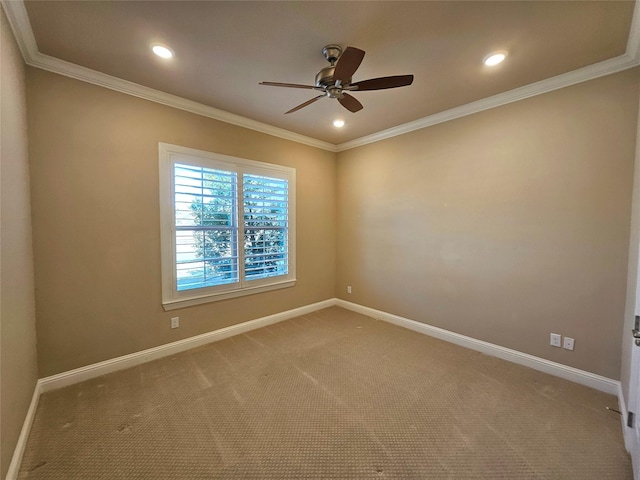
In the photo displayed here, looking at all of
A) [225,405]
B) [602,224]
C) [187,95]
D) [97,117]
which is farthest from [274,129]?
[602,224]

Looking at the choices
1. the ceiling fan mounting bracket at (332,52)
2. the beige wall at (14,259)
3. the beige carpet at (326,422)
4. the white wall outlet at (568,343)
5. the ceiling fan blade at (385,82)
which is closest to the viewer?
the beige wall at (14,259)

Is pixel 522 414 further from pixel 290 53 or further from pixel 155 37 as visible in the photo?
pixel 155 37

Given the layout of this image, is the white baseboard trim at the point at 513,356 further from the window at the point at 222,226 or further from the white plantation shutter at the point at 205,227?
the white plantation shutter at the point at 205,227

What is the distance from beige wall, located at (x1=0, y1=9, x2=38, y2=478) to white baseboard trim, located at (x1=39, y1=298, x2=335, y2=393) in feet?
0.80

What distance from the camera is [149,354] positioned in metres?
2.74

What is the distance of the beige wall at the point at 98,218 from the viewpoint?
219cm

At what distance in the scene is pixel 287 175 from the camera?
385 centimetres

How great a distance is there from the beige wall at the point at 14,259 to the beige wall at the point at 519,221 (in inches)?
142

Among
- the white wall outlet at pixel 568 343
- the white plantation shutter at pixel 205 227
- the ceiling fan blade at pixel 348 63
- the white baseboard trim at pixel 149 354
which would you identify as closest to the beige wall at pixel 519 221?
the white wall outlet at pixel 568 343

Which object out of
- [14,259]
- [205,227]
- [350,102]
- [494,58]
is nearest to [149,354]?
[205,227]

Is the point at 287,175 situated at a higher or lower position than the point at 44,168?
higher

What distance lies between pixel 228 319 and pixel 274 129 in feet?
8.50

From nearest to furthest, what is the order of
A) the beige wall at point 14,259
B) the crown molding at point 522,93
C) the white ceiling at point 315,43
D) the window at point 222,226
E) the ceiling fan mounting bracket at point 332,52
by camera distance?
the beige wall at point 14,259
the white ceiling at point 315,43
the ceiling fan mounting bracket at point 332,52
the crown molding at point 522,93
the window at point 222,226

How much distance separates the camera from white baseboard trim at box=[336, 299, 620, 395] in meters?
2.27
